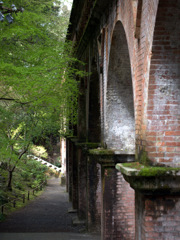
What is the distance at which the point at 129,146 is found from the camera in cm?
808

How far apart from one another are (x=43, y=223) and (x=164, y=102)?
1259cm

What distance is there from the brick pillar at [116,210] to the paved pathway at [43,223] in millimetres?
4366

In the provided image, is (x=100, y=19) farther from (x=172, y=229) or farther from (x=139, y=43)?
(x=172, y=229)

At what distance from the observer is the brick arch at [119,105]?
24.9 feet

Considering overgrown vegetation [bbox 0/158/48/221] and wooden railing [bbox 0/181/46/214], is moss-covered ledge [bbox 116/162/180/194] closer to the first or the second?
wooden railing [bbox 0/181/46/214]

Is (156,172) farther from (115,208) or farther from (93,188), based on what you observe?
(93,188)

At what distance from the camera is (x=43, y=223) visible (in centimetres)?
1517

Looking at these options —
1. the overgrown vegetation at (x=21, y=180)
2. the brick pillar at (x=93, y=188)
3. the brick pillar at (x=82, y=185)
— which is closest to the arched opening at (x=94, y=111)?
the brick pillar at (x=93, y=188)

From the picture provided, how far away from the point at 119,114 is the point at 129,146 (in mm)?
869

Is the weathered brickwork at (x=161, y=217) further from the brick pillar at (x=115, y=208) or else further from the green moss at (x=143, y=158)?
the brick pillar at (x=115, y=208)

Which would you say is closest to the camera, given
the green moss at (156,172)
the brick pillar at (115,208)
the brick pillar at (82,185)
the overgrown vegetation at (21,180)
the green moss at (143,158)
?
the green moss at (156,172)

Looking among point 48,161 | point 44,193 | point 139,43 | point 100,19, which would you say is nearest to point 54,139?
point 48,161

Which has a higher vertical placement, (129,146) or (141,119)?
(141,119)

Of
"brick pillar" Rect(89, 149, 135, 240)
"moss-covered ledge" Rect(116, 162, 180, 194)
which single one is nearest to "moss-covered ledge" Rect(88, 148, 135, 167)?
"brick pillar" Rect(89, 149, 135, 240)
